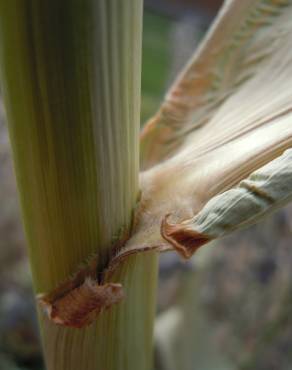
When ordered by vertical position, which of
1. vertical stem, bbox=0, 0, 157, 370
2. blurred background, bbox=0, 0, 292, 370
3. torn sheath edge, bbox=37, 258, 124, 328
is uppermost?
vertical stem, bbox=0, 0, 157, 370

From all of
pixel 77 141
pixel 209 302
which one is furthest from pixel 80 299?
pixel 209 302

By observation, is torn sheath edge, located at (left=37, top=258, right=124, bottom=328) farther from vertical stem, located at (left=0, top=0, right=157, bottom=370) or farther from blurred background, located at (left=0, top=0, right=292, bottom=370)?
blurred background, located at (left=0, top=0, right=292, bottom=370)

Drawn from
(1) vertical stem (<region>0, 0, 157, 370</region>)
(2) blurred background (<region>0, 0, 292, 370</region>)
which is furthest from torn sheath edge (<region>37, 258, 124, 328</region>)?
(2) blurred background (<region>0, 0, 292, 370</region>)

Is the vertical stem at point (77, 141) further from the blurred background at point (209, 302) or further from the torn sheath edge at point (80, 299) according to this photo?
the blurred background at point (209, 302)

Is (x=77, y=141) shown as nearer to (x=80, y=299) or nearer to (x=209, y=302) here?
(x=80, y=299)

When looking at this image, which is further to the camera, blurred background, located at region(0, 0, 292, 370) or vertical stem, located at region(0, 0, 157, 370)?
blurred background, located at region(0, 0, 292, 370)

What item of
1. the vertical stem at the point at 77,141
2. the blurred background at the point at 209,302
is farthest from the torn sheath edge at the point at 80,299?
the blurred background at the point at 209,302
